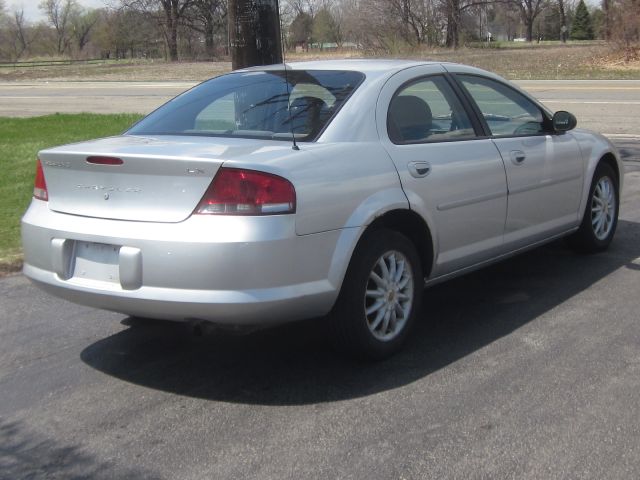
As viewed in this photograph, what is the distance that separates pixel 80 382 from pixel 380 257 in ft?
5.55

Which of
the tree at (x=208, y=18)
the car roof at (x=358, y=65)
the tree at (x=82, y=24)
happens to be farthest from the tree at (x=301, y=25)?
the tree at (x=82, y=24)

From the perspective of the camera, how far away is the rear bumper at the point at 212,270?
3967 millimetres

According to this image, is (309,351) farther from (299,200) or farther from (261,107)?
(261,107)

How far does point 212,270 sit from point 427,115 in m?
1.93

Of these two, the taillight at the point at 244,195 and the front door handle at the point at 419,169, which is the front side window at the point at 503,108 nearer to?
the front door handle at the point at 419,169

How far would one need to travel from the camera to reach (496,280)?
21.0 feet

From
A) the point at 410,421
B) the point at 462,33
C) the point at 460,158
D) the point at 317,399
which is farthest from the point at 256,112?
the point at 462,33

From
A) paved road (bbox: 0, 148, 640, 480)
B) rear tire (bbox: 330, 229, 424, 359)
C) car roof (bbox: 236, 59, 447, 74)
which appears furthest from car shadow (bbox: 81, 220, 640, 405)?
car roof (bbox: 236, 59, 447, 74)

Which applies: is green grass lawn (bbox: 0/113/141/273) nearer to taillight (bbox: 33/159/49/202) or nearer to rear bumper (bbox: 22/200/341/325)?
taillight (bbox: 33/159/49/202)

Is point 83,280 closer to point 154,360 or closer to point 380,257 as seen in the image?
point 154,360

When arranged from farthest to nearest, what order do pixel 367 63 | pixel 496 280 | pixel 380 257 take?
pixel 496 280 → pixel 367 63 → pixel 380 257

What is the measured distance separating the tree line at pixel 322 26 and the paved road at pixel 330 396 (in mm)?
4212

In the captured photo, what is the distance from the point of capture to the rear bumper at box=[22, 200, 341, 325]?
3967mm

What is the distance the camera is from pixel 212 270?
396 cm
